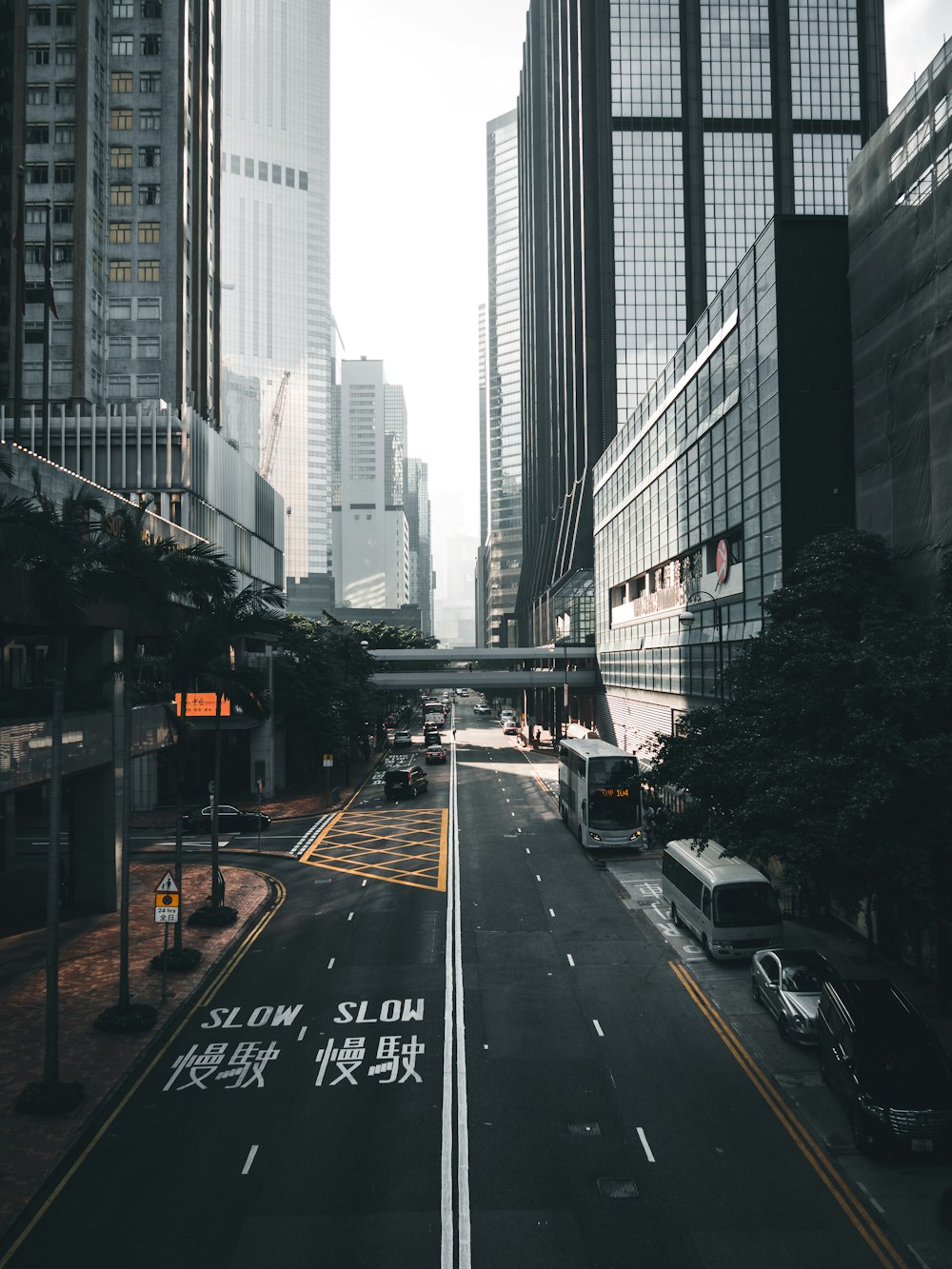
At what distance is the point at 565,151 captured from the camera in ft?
401

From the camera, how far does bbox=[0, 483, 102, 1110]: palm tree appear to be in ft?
52.2

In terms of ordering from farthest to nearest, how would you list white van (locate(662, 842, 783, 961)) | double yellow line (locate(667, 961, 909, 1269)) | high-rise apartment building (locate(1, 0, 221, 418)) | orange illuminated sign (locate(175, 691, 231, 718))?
high-rise apartment building (locate(1, 0, 221, 418))
orange illuminated sign (locate(175, 691, 231, 718))
white van (locate(662, 842, 783, 961))
double yellow line (locate(667, 961, 909, 1269))

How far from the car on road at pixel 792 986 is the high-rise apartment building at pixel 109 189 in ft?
224

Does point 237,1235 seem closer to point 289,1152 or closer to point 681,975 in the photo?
point 289,1152

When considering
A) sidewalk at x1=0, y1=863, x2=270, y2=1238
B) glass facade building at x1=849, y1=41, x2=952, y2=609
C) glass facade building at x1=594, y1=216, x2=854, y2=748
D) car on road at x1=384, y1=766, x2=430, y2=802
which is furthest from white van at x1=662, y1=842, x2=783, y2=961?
car on road at x1=384, y1=766, x2=430, y2=802

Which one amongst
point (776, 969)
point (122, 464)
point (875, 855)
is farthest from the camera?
point (122, 464)

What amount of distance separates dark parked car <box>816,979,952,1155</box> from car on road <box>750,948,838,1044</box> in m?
1.52

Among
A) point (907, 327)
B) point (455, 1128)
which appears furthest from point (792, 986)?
point (907, 327)

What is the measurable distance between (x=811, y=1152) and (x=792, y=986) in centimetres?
533

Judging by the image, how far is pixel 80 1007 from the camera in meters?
22.0

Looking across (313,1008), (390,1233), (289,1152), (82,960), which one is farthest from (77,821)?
(390,1233)

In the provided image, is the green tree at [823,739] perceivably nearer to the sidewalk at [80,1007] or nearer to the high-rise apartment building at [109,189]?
the sidewalk at [80,1007]

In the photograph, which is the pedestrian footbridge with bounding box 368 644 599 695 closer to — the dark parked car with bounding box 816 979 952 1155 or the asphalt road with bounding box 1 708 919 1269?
the asphalt road with bounding box 1 708 919 1269

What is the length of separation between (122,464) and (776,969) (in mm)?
57780
